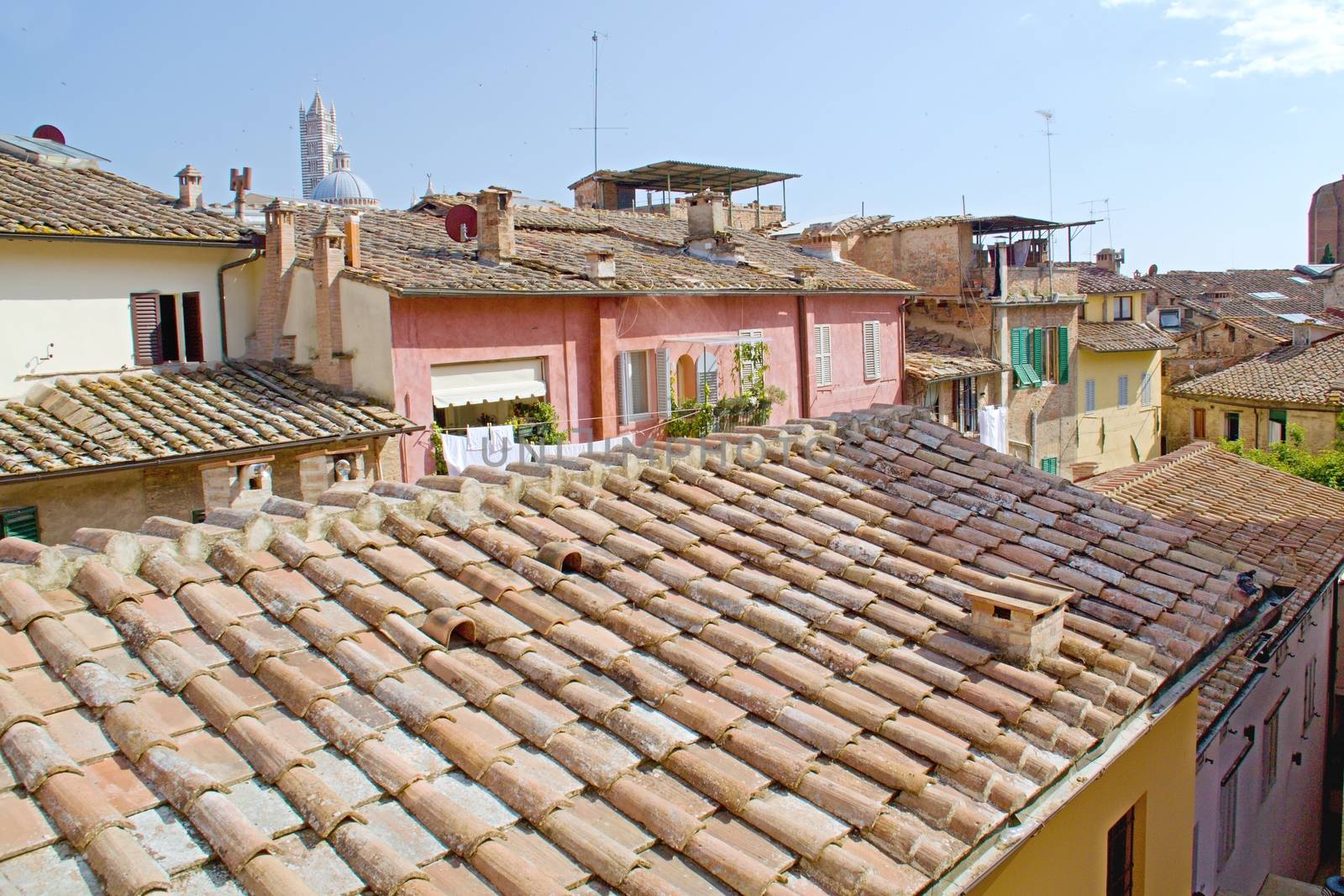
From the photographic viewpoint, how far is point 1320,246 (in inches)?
2415

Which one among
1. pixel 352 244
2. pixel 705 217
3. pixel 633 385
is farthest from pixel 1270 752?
pixel 705 217

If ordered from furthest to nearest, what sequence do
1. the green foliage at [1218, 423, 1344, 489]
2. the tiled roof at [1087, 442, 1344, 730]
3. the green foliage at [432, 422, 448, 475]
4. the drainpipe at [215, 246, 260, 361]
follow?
the green foliage at [1218, 423, 1344, 489] < the drainpipe at [215, 246, 260, 361] < the green foliage at [432, 422, 448, 475] < the tiled roof at [1087, 442, 1344, 730]

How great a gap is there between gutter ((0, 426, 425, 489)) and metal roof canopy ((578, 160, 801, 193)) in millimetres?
19920

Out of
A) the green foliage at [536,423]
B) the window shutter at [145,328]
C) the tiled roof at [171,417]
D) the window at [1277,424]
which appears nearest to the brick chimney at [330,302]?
the tiled roof at [171,417]

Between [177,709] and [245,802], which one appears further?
[177,709]

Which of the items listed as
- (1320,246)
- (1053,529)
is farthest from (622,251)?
(1320,246)

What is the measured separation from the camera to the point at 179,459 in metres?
12.4

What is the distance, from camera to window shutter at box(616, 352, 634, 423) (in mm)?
18484

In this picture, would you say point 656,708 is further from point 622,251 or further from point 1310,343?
point 1310,343

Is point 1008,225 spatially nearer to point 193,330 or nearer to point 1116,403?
point 1116,403

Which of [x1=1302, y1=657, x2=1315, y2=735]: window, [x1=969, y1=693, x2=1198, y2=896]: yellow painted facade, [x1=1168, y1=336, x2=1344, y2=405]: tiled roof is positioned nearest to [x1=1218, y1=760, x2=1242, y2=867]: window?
[x1=1302, y1=657, x2=1315, y2=735]: window

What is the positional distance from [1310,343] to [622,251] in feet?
85.4

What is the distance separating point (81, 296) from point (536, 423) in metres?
6.69

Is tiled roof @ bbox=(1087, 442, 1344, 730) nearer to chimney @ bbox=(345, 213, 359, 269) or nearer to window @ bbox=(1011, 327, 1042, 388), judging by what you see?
window @ bbox=(1011, 327, 1042, 388)
